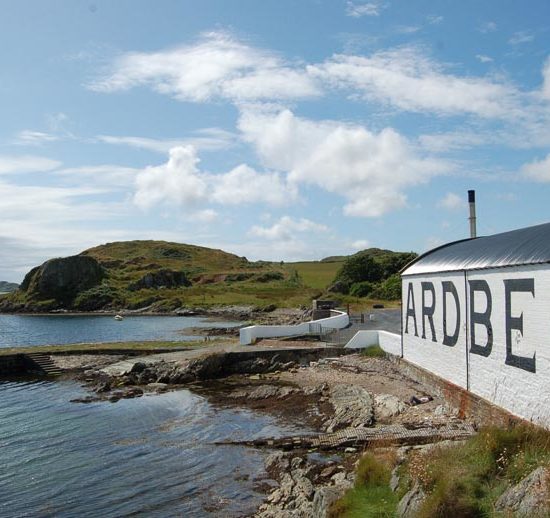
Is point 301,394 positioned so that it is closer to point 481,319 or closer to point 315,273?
point 481,319

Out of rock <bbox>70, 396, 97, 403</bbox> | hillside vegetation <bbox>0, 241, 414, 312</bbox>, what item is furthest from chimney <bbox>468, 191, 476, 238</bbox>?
hillside vegetation <bbox>0, 241, 414, 312</bbox>

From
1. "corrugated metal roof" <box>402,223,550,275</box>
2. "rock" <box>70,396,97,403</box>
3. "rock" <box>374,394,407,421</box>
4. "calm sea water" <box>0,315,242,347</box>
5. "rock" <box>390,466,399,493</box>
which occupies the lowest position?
"rock" <box>70,396,97,403</box>

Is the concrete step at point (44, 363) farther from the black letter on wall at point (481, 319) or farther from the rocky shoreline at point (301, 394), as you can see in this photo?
the black letter on wall at point (481, 319)

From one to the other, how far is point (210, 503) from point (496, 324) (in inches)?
363

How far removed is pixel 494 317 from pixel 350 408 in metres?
7.21

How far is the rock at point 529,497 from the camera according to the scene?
8.51 meters

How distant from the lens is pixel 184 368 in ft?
106

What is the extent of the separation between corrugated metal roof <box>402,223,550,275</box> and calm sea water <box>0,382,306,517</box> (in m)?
8.16

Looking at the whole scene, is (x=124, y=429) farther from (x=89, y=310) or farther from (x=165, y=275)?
(x=165, y=275)

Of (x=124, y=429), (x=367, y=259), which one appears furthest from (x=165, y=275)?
(x=124, y=429)

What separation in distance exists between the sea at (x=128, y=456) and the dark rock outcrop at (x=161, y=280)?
10587cm

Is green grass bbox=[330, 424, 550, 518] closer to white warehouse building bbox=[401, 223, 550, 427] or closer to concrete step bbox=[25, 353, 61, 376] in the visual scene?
white warehouse building bbox=[401, 223, 550, 427]

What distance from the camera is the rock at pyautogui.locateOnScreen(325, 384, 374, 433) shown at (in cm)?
2067

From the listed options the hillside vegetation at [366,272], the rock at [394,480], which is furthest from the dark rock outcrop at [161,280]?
the rock at [394,480]
